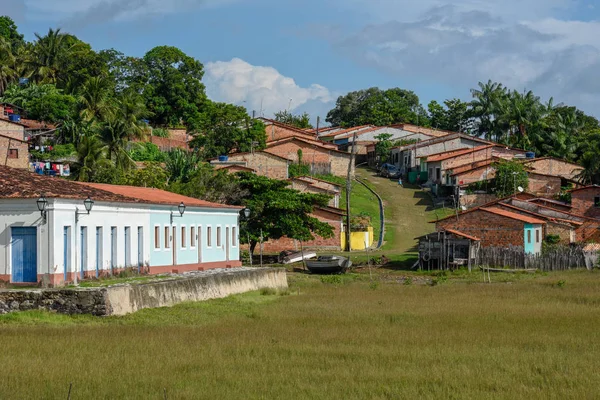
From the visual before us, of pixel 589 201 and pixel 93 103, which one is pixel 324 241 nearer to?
pixel 589 201

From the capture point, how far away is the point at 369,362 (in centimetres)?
2091

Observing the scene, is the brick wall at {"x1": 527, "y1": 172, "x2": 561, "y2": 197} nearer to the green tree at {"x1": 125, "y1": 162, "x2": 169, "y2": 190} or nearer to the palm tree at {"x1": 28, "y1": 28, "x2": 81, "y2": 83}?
the green tree at {"x1": 125, "y1": 162, "x2": 169, "y2": 190}

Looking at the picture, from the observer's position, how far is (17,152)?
63.8 metres

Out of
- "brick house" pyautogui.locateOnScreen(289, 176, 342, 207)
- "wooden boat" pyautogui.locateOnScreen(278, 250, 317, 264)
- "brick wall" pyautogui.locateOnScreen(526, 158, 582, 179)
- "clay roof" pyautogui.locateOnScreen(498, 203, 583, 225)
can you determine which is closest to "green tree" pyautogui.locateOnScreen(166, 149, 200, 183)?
"wooden boat" pyautogui.locateOnScreen(278, 250, 317, 264)

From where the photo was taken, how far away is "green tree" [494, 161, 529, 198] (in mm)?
80312

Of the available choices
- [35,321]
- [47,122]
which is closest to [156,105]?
[47,122]

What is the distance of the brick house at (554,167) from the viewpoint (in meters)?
88.2

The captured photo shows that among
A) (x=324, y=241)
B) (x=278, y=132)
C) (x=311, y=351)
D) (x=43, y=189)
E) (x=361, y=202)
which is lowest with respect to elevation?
(x=311, y=351)

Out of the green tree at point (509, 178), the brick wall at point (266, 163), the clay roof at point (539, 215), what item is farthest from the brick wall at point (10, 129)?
the green tree at point (509, 178)

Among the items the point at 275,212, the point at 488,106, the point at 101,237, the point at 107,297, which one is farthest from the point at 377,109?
the point at 107,297

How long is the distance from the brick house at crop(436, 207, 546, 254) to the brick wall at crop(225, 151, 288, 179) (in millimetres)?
29424

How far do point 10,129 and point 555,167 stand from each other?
46.7 meters

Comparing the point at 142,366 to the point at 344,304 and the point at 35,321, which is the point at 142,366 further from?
the point at 344,304

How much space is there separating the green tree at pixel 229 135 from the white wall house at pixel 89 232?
46455 mm
